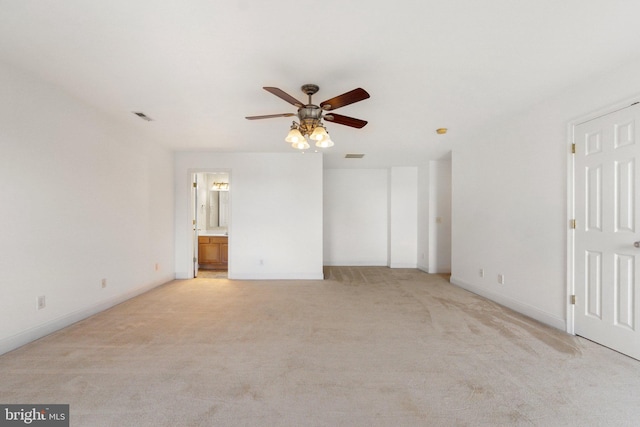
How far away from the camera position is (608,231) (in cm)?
245

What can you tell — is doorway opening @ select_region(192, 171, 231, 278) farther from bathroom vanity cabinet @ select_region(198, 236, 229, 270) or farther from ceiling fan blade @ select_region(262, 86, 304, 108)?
ceiling fan blade @ select_region(262, 86, 304, 108)

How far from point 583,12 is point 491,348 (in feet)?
8.70

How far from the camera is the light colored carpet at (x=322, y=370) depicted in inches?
63.7

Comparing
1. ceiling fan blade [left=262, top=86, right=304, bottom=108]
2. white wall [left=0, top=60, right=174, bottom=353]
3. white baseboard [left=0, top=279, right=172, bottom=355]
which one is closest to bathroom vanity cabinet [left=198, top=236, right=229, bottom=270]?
white wall [left=0, top=60, right=174, bottom=353]

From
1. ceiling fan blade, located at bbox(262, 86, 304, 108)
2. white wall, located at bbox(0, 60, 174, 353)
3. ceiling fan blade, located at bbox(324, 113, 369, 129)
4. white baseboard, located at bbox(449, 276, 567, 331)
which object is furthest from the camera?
white baseboard, located at bbox(449, 276, 567, 331)

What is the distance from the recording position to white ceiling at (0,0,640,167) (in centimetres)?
171

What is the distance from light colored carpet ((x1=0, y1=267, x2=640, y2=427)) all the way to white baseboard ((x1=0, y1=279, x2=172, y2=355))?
0.09 metres

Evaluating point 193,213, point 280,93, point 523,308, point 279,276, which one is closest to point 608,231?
point 523,308

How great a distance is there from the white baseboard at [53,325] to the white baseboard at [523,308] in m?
5.29

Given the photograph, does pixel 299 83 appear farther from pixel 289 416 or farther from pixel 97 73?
pixel 289 416

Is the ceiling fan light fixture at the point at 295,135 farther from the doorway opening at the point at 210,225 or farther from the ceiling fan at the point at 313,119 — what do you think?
the doorway opening at the point at 210,225

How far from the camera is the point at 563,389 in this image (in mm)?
1842

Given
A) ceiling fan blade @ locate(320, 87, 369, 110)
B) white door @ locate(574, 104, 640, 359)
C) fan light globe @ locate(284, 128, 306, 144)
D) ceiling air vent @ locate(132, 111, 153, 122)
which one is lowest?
white door @ locate(574, 104, 640, 359)

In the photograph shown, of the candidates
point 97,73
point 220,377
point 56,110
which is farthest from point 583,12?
point 56,110
